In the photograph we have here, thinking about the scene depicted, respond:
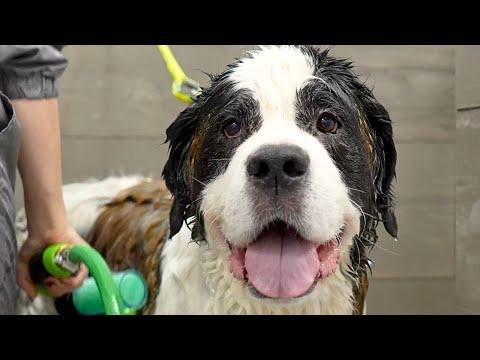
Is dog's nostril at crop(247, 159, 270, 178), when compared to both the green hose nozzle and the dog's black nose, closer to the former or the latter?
the dog's black nose

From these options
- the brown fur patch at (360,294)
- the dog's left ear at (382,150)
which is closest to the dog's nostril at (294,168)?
the dog's left ear at (382,150)

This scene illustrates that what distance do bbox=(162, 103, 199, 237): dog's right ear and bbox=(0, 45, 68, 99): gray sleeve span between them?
0.88 ft

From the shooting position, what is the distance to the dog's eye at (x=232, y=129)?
3.79 ft

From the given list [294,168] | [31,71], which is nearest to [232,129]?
[294,168]

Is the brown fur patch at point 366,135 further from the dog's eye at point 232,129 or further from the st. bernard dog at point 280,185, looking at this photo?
the dog's eye at point 232,129

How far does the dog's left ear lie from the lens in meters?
1.20

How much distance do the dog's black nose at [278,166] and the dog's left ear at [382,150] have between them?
0.67 ft

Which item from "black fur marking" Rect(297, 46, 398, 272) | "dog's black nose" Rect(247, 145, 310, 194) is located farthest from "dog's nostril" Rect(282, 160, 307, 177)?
"black fur marking" Rect(297, 46, 398, 272)

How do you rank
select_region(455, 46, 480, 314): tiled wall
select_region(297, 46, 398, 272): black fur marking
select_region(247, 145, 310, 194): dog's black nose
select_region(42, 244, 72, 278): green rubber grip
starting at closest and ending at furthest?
select_region(247, 145, 310, 194): dog's black nose → select_region(297, 46, 398, 272): black fur marking → select_region(455, 46, 480, 314): tiled wall → select_region(42, 244, 72, 278): green rubber grip

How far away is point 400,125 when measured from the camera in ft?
4.10
